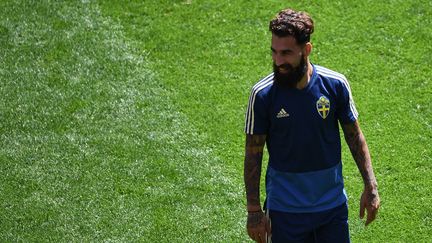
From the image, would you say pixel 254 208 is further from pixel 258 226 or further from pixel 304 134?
pixel 304 134

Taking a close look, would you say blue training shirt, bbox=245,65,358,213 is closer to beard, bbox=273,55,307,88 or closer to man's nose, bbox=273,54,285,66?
beard, bbox=273,55,307,88

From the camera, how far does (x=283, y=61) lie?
5.89m

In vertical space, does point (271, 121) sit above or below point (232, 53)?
above

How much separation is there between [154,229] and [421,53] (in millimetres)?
3466

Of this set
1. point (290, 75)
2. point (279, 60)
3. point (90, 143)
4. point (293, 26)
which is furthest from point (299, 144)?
point (90, 143)

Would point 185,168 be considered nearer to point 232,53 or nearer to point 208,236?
point 208,236

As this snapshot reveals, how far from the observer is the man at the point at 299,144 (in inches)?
233

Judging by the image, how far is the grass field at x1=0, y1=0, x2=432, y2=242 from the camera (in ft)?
26.0

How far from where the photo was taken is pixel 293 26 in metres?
5.83

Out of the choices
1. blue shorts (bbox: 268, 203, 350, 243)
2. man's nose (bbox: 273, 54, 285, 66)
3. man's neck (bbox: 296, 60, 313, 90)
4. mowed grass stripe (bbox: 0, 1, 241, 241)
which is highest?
man's nose (bbox: 273, 54, 285, 66)

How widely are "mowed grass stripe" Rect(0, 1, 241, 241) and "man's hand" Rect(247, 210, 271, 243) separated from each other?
1609mm

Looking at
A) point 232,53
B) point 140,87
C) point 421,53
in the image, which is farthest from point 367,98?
point 140,87

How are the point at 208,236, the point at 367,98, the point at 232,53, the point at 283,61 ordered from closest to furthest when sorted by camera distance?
the point at 283,61 → the point at 208,236 → the point at 367,98 → the point at 232,53

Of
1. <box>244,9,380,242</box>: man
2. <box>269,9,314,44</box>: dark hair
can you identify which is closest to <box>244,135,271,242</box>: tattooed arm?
<box>244,9,380,242</box>: man
